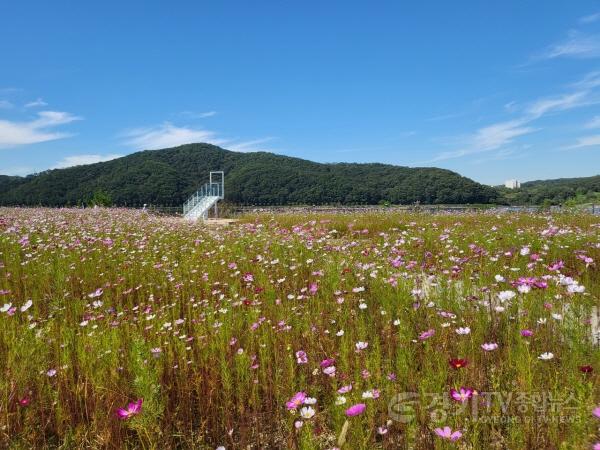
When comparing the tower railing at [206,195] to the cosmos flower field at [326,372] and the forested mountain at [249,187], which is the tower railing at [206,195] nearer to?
the cosmos flower field at [326,372]

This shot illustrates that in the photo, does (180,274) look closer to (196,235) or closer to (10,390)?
(10,390)

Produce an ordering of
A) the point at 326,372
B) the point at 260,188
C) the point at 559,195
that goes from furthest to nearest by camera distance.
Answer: the point at 260,188 → the point at 559,195 → the point at 326,372

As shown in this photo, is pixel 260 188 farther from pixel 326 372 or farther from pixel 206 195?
pixel 326 372

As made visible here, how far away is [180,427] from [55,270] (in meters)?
4.21

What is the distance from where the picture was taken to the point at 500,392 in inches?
85.3

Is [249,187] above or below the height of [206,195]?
above

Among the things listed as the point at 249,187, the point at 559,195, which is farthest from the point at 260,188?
the point at 559,195
